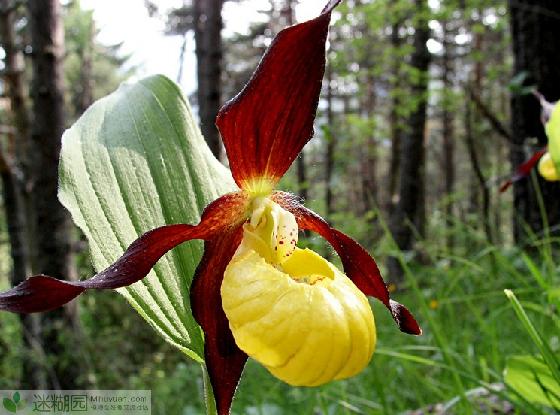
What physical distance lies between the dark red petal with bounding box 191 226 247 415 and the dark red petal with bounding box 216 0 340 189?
0.19 meters

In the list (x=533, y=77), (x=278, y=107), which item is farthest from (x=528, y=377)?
(x=533, y=77)

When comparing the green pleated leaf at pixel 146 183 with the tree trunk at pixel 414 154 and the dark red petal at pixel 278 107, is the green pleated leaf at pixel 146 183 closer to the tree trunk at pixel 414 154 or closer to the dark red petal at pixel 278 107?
the dark red petal at pixel 278 107

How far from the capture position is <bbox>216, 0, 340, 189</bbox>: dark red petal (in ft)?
2.59

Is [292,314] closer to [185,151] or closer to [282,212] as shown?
[282,212]

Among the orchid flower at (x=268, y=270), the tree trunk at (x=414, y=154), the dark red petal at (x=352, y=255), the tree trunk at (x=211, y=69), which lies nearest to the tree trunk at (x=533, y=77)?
the tree trunk at (x=211, y=69)

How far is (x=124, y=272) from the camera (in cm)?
81

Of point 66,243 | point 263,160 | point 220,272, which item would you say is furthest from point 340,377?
point 66,243

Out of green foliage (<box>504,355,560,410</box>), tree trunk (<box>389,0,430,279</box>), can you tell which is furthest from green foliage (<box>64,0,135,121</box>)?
green foliage (<box>504,355,560,410</box>)

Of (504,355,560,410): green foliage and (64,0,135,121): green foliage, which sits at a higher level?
(64,0,135,121): green foliage

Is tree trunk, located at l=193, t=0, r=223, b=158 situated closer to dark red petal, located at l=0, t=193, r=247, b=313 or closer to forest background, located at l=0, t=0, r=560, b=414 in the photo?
forest background, located at l=0, t=0, r=560, b=414

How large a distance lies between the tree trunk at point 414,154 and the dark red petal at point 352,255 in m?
5.19

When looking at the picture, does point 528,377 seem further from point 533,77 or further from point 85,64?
point 85,64

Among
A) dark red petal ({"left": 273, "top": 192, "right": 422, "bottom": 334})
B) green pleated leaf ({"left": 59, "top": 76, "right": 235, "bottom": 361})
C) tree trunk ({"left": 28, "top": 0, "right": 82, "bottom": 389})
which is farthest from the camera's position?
tree trunk ({"left": 28, "top": 0, "right": 82, "bottom": 389})

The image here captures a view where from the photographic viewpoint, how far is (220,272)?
97 centimetres
